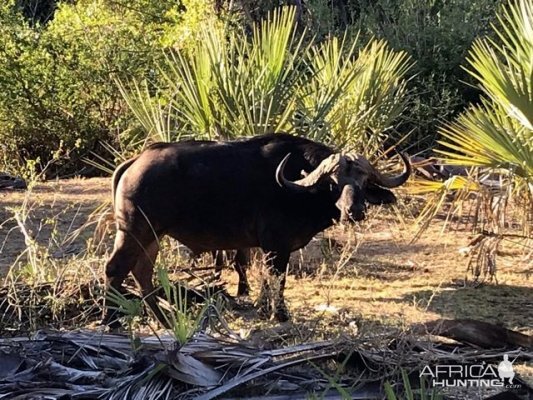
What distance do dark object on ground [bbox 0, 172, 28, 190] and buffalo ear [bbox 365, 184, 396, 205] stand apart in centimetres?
810

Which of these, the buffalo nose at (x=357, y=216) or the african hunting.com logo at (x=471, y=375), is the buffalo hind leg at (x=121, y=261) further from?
the african hunting.com logo at (x=471, y=375)

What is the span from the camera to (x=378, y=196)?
739 centimetres

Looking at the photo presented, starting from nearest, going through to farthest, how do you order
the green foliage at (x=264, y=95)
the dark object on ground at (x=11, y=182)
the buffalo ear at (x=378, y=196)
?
the buffalo ear at (x=378, y=196), the green foliage at (x=264, y=95), the dark object on ground at (x=11, y=182)

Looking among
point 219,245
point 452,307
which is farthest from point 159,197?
point 452,307

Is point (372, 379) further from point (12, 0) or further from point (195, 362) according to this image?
point (12, 0)

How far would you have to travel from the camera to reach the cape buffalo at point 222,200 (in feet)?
23.3

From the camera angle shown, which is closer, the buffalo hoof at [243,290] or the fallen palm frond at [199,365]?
the fallen palm frond at [199,365]

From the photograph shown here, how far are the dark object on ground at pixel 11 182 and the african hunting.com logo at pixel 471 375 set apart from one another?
390 inches

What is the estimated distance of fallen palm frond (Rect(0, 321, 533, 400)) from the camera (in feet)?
16.8

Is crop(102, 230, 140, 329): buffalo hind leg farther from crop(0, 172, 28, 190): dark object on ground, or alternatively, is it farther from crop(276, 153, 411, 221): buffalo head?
crop(0, 172, 28, 190): dark object on ground

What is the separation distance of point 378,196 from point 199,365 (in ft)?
8.62

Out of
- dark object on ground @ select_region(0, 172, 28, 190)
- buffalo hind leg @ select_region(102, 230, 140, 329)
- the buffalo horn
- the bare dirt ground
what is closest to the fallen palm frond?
the bare dirt ground

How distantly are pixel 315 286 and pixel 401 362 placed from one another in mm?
3038

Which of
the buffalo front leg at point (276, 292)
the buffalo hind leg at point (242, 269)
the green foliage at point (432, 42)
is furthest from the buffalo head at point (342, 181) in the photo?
the green foliage at point (432, 42)
